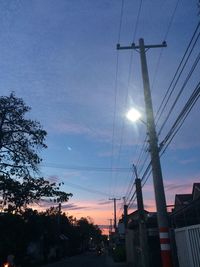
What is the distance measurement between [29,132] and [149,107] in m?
11.7

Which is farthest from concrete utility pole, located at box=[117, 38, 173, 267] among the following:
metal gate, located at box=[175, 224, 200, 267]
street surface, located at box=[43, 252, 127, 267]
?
street surface, located at box=[43, 252, 127, 267]

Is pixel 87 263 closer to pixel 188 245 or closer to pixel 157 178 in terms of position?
pixel 188 245

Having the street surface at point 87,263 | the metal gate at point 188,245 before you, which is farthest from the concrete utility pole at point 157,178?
the street surface at point 87,263

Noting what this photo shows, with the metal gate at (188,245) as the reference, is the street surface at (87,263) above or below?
above

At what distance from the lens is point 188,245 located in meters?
16.7

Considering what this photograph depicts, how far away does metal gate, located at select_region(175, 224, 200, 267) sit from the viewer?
15523 millimetres

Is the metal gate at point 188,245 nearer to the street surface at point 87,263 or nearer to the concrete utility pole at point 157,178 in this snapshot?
the concrete utility pole at point 157,178

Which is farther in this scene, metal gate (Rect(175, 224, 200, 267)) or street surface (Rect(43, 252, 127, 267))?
street surface (Rect(43, 252, 127, 267))

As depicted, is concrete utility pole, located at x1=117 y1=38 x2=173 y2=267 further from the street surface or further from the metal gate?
the street surface

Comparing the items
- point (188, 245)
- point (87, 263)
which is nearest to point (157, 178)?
point (188, 245)

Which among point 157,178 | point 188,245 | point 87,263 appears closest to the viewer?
point 157,178

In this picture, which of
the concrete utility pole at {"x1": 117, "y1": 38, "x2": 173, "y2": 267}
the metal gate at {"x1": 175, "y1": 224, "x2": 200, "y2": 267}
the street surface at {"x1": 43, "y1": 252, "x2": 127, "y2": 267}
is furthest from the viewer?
the street surface at {"x1": 43, "y1": 252, "x2": 127, "y2": 267}

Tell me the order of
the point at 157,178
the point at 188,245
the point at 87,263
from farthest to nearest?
the point at 87,263 < the point at 188,245 < the point at 157,178

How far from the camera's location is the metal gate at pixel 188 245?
50.9 ft
